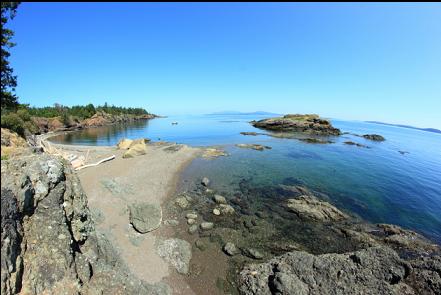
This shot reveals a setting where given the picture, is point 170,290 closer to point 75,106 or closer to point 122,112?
point 75,106

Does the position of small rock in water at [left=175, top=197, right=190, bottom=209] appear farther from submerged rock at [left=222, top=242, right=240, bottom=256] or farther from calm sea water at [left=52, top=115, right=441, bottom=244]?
submerged rock at [left=222, top=242, right=240, bottom=256]

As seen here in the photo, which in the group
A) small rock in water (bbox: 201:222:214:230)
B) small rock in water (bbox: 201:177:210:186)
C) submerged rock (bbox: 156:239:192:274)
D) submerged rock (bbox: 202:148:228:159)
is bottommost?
submerged rock (bbox: 156:239:192:274)

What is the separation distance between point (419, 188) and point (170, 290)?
135 ft

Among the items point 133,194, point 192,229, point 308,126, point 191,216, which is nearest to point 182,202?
point 191,216

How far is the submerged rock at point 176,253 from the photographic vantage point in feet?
52.2

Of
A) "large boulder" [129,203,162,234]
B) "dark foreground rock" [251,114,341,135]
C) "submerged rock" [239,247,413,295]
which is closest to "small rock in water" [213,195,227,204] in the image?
"large boulder" [129,203,162,234]

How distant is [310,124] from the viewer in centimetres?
10262

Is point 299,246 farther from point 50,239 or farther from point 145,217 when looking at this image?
point 50,239

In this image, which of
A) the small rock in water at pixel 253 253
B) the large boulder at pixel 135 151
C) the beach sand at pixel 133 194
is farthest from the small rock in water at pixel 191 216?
the large boulder at pixel 135 151

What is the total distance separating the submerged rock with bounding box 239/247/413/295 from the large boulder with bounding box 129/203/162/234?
880 cm

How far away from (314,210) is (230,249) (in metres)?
10.8

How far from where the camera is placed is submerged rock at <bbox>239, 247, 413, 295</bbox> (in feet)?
43.8

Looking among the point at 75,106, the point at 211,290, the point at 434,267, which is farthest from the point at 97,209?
the point at 75,106

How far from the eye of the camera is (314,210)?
23.0 m
